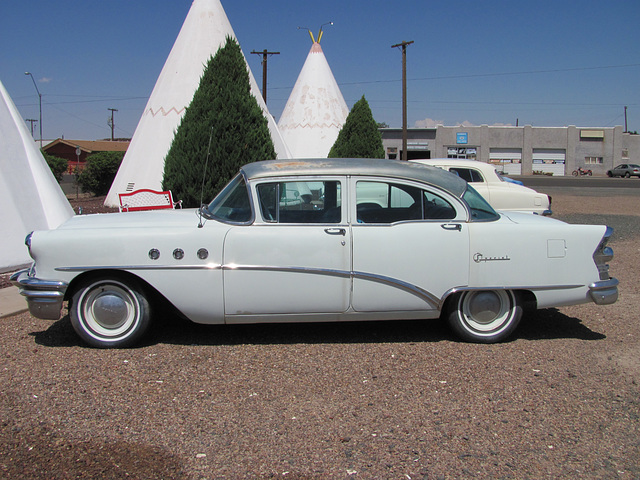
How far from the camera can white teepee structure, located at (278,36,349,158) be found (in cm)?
2012

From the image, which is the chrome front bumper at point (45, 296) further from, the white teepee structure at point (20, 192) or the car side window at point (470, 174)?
the car side window at point (470, 174)

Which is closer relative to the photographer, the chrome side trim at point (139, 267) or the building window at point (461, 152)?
the chrome side trim at point (139, 267)

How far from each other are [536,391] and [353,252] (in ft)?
4.90

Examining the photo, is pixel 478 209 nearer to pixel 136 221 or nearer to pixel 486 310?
pixel 486 310

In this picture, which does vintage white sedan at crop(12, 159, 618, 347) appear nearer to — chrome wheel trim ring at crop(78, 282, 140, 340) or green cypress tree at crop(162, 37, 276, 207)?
chrome wheel trim ring at crop(78, 282, 140, 340)

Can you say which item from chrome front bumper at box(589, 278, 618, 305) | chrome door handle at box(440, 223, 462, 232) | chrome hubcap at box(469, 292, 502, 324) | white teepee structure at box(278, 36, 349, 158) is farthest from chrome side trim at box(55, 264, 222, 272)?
white teepee structure at box(278, 36, 349, 158)

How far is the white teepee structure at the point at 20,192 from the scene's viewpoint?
717cm

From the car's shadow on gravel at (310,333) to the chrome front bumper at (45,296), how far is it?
393 mm

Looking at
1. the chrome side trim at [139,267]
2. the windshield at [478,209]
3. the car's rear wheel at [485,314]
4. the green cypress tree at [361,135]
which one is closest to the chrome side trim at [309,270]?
the chrome side trim at [139,267]

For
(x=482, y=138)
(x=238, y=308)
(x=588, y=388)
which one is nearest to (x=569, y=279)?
(x=588, y=388)

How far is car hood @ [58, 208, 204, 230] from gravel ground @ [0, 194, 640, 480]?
0.90m

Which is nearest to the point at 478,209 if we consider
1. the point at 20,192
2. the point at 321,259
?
the point at 321,259

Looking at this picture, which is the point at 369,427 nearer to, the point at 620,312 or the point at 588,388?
the point at 588,388

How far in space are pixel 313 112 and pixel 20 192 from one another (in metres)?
14.1
